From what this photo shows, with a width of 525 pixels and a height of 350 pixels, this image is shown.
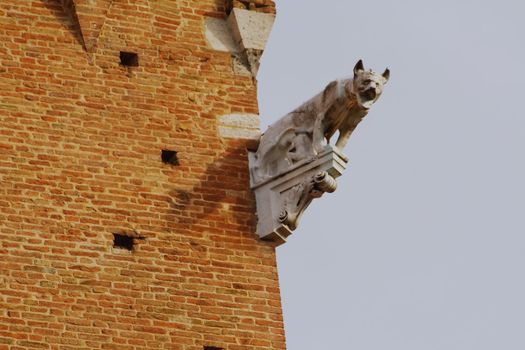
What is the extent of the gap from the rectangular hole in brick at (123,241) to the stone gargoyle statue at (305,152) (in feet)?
3.66

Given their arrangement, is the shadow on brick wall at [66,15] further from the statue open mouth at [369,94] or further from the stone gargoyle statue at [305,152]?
the statue open mouth at [369,94]

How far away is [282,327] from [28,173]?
2.38m

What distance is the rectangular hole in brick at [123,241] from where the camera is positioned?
17078 mm

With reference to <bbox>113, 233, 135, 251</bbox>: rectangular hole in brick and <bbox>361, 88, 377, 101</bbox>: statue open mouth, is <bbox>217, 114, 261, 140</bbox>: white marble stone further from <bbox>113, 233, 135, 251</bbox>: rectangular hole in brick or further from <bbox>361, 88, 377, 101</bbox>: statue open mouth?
<bbox>113, 233, 135, 251</bbox>: rectangular hole in brick

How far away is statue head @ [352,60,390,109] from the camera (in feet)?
56.4

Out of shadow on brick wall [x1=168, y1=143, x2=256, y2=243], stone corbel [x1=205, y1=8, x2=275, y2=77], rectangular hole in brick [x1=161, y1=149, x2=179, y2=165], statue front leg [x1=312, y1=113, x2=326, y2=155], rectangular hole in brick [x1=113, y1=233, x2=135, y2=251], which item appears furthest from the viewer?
stone corbel [x1=205, y1=8, x2=275, y2=77]

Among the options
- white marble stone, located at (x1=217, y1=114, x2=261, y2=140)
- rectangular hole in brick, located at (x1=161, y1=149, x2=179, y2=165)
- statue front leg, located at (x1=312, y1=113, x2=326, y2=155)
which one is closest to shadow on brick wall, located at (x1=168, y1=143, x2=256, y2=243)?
white marble stone, located at (x1=217, y1=114, x2=261, y2=140)

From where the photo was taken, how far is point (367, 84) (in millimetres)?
17203

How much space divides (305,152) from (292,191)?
36 centimetres

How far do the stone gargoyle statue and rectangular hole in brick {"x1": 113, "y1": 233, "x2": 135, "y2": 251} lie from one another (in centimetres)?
112

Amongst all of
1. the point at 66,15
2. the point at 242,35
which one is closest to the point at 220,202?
the point at 242,35

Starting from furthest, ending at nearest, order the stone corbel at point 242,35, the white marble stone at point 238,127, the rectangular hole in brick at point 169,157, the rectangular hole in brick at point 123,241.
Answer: the stone corbel at point 242,35 < the white marble stone at point 238,127 < the rectangular hole in brick at point 169,157 < the rectangular hole in brick at point 123,241

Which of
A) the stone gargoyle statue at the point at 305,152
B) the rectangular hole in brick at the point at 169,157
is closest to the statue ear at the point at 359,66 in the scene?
the stone gargoyle statue at the point at 305,152

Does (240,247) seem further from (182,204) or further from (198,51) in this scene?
Answer: (198,51)
